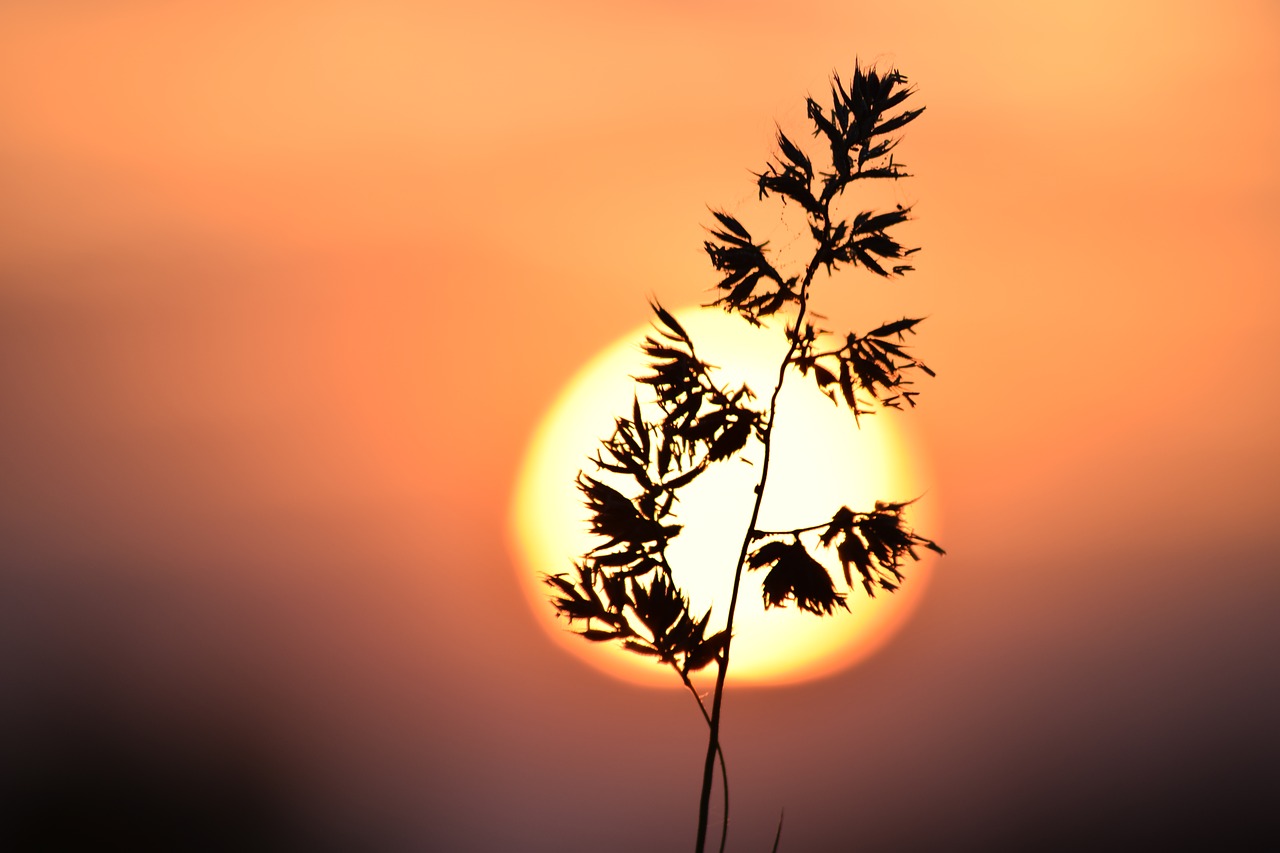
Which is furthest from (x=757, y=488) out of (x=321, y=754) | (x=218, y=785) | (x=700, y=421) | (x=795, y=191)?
(x=218, y=785)

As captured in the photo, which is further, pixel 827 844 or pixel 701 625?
pixel 827 844

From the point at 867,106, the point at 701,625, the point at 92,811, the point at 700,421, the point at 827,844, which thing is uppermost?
the point at 867,106

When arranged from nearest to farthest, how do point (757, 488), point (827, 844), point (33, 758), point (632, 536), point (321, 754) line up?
point (757, 488)
point (632, 536)
point (827, 844)
point (321, 754)
point (33, 758)

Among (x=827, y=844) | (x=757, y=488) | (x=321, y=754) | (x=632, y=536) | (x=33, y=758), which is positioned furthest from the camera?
(x=33, y=758)

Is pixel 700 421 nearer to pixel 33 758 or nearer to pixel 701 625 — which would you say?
pixel 701 625

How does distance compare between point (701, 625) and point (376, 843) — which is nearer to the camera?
point (701, 625)

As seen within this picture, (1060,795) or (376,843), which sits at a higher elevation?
(1060,795)

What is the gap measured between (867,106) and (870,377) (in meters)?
1.88

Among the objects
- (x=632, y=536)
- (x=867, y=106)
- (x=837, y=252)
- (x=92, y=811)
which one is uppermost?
(x=867, y=106)

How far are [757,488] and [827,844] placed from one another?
40.2 metres

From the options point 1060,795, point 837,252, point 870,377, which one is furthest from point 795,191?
point 1060,795

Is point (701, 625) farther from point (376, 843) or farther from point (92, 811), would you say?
point (92, 811)

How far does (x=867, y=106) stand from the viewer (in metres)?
7.95

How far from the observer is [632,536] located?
8.17 meters
